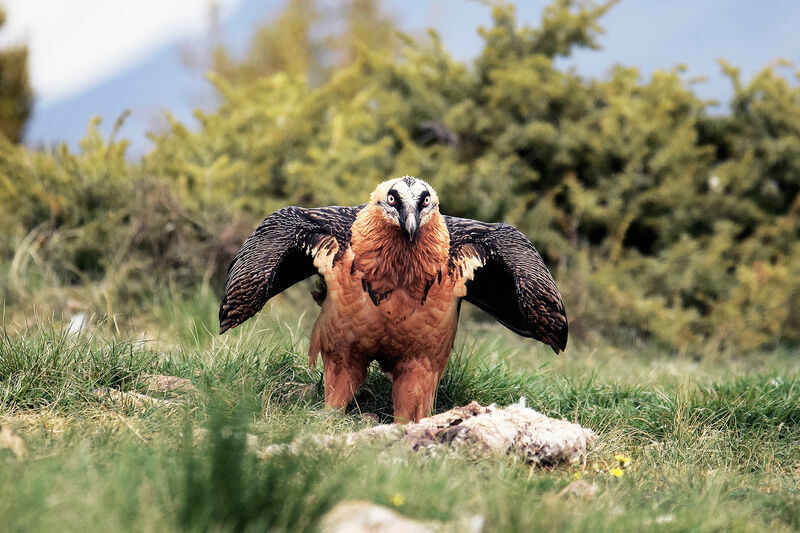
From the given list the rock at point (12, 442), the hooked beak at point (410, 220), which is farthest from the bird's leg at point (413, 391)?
the rock at point (12, 442)

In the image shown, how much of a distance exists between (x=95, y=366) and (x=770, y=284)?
310 inches

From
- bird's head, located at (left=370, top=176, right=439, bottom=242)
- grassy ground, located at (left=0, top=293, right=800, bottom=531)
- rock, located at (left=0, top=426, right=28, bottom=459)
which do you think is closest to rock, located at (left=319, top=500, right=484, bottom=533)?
grassy ground, located at (left=0, top=293, right=800, bottom=531)

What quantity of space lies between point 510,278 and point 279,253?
1319 mm

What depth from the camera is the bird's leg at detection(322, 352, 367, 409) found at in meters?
4.21

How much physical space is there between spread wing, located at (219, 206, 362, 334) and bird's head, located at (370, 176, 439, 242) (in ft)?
1.26

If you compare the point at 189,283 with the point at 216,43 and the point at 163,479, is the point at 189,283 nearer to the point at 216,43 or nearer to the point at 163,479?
the point at 163,479

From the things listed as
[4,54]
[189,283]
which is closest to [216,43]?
[4,54]

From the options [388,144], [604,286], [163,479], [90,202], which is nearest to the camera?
[163,479]

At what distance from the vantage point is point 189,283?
793 centimetres

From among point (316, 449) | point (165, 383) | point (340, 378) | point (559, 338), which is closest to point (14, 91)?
point (165, 383)

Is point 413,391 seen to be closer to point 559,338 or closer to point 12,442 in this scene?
point 559,338

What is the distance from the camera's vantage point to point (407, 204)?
3.84m

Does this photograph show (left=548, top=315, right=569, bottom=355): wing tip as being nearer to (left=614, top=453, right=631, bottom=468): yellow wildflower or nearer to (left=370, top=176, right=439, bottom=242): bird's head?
(left=614, top=453, right=631, bottom=468): yellow wildflower

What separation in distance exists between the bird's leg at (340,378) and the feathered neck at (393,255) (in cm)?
49
